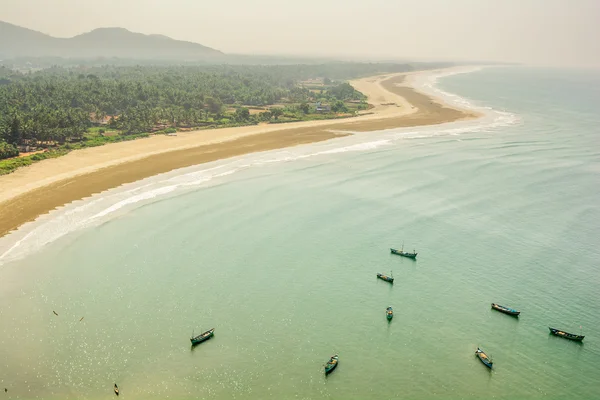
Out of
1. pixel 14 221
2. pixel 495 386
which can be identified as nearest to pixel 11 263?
pixel 14 221

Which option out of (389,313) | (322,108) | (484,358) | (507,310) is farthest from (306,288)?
(322,108)

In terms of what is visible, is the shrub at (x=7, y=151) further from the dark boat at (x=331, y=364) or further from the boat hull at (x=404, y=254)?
the dark boat at (x=331, y=364)

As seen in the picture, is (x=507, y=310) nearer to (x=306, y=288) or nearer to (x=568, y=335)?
(x=568, y=335)

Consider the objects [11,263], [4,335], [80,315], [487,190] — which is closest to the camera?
[4,335]

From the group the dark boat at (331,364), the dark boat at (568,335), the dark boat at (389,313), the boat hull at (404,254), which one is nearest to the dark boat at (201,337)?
the dark boat at (331,364)

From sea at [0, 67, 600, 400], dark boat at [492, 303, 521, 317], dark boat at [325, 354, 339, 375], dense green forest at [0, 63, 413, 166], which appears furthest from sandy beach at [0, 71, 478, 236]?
dark boat at [492, 303, 521, 317]

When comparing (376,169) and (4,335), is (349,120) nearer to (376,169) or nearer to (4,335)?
(376,169)
